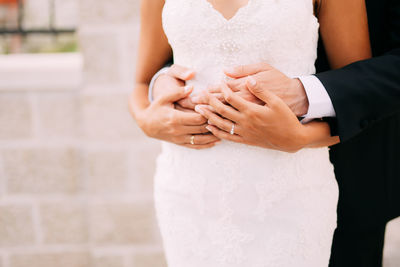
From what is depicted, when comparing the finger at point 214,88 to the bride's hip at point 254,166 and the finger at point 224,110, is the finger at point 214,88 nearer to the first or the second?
the finger at point 224,110

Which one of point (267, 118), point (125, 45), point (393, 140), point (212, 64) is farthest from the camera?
point (125, 45)

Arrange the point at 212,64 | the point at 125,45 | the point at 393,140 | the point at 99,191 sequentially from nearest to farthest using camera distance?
the point at 212,64, the point at 393,140, the point at 125,45, the point at 99,191

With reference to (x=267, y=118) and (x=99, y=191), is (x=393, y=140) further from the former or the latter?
(x=99, y=191)

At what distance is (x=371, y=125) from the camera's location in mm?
1081

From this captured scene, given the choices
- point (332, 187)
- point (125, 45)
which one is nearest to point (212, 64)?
point (332, 187)

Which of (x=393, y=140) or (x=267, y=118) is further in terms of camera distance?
(x=393, y=140)

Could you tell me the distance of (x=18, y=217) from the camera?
2021mm

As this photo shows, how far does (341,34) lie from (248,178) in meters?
0.43

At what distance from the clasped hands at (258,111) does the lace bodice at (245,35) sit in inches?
1.8

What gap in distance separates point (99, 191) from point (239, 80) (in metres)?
1.25

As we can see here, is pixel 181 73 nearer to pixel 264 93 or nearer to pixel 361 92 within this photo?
pixel 264 93

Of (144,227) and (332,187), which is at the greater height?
(332,187)

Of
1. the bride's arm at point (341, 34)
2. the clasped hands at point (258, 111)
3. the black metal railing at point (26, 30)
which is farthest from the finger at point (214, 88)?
the black metal railing at point (26, 30)

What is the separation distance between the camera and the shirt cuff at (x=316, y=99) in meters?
0.85
